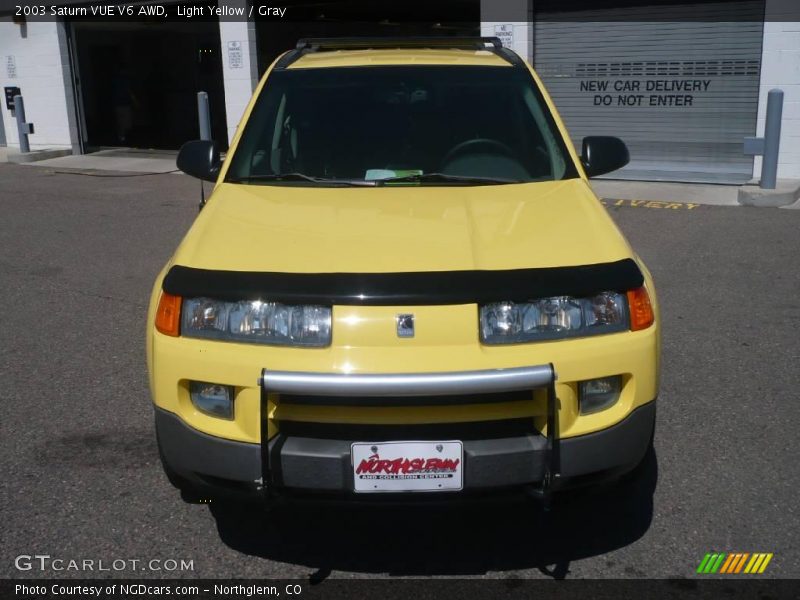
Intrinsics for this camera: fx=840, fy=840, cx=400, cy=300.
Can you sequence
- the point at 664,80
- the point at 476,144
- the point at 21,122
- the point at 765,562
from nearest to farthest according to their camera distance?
1. the point at 765,562
2. the point at 476,144
3. the point at 664,80
4. the point at 21,122

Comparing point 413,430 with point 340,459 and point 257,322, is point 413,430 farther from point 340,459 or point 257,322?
point 257,322

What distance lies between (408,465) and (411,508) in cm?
19

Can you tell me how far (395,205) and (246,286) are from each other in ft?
2.96

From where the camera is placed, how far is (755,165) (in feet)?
36.7

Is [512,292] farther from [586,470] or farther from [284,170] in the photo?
[284,170]

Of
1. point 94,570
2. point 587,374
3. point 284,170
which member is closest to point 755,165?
point 284,170

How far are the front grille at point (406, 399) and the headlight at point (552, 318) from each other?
18cm

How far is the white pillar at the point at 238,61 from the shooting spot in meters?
14.3

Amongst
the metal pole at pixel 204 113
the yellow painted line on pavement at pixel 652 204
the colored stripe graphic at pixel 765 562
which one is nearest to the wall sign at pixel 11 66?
the metal pole at pixel 204 113

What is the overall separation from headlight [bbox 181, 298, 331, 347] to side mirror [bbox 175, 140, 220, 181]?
1.45 meters

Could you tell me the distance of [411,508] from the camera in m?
2.72

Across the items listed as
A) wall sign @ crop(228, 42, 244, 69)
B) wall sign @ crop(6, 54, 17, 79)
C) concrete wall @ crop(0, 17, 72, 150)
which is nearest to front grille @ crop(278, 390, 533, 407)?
wall sign @ crop(228, 42, 244, 69)

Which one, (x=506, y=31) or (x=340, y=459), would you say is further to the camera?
(x=506, y=31)

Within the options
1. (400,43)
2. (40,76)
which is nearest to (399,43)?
(400,43)
